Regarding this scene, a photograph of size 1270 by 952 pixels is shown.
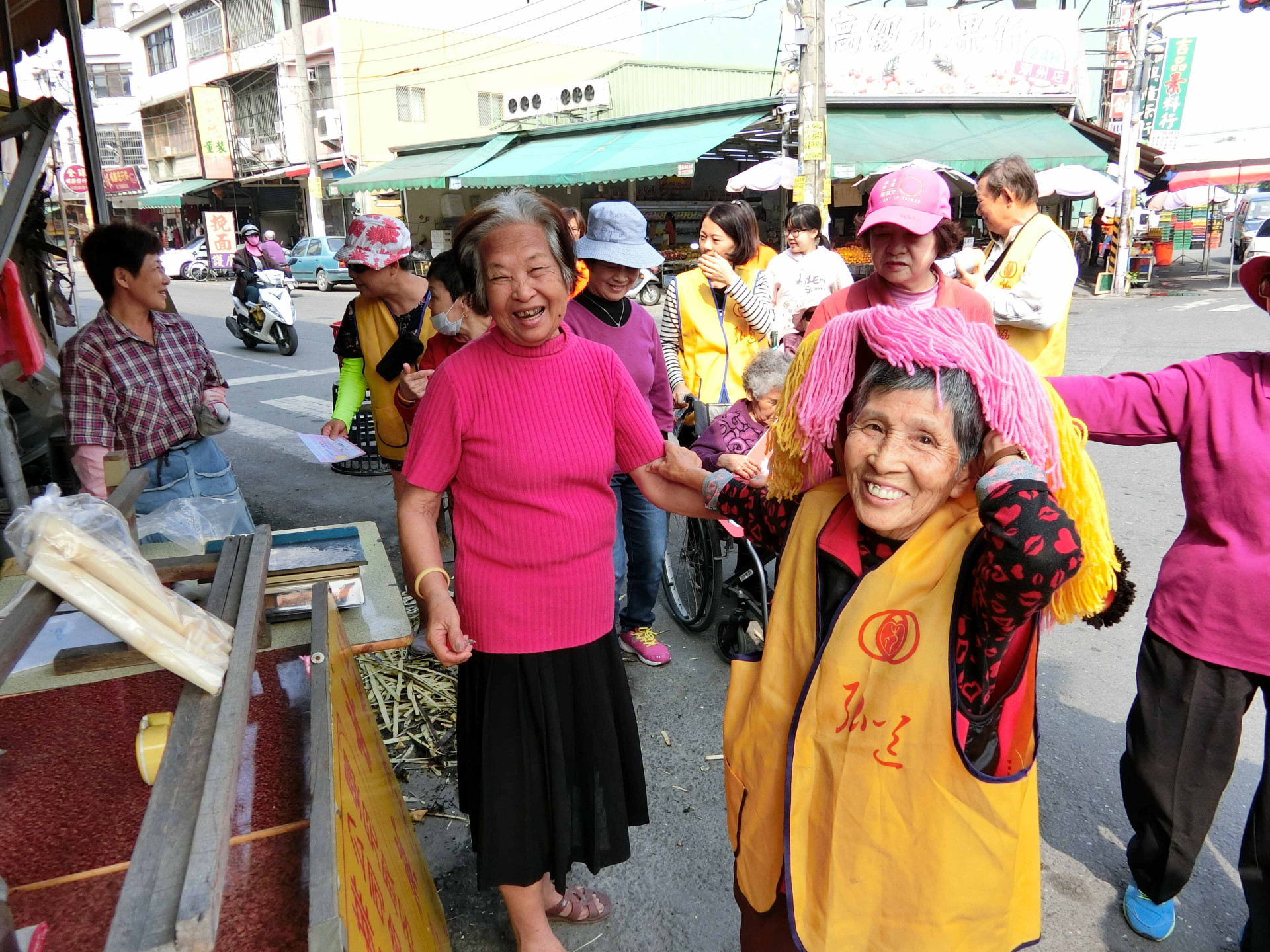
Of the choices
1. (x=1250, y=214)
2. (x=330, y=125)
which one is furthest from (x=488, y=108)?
(x=1250, y=214)

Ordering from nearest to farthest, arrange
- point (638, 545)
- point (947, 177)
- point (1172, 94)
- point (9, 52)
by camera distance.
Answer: point (638, 545) → point (9, 52) → point (947, 177) → point (1172, 94)

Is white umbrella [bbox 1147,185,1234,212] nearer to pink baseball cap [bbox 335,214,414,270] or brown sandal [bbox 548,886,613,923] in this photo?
pink baseball cap [bbox 335,214,414,270]

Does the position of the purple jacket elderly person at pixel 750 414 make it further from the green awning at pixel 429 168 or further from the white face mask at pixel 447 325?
the green awning at pixel 429 168

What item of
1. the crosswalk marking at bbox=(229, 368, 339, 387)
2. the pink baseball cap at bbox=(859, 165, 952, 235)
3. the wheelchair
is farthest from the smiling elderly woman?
the crosswalk marking at bbox=(229, 368, 339, 387)

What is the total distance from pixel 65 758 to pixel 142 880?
30.2 inches

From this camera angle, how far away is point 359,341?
147 inches

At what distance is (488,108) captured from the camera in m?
33.2

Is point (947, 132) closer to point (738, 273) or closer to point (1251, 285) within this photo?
point (738, 273)

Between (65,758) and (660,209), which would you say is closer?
(65,758)

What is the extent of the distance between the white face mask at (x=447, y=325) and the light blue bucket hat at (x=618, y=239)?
544 millimetres

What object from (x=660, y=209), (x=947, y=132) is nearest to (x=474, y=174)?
(x=660, y=209)

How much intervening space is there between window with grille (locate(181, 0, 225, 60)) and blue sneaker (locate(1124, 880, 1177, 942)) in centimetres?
4071

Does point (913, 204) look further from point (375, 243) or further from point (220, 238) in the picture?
point (220, 238)

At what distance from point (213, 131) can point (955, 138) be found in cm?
2989
